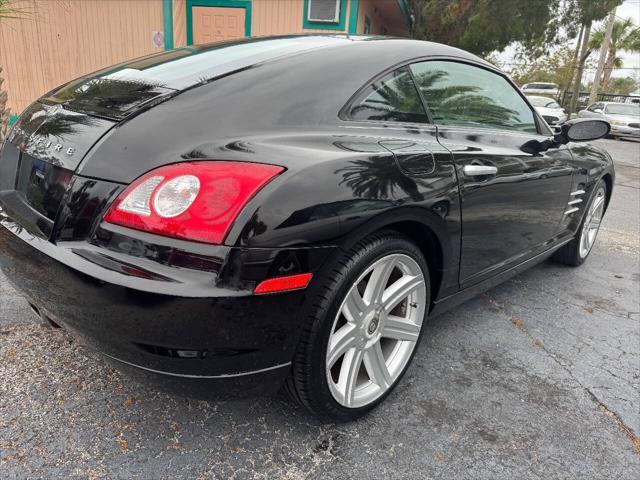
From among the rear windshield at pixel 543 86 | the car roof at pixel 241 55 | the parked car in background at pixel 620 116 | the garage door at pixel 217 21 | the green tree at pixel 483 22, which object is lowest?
the parked car in background at pixel 620 116

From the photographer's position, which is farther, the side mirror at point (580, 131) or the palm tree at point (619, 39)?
the palm tree at point (619, 39)

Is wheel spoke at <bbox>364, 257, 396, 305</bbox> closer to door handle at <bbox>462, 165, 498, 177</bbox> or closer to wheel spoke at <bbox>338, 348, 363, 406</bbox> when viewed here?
wheel spoke at <bbox>338, 348, 363, 406</bbox>

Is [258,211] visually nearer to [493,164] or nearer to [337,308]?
[337,308]

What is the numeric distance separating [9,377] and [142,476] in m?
0.87

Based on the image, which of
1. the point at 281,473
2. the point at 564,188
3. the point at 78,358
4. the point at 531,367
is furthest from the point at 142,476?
the point at 564,188

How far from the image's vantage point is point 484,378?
7.68ft

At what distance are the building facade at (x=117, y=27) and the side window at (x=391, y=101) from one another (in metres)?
6.27

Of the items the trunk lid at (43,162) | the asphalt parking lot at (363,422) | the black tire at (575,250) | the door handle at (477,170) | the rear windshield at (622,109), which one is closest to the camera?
the trunk lid at (43,162)

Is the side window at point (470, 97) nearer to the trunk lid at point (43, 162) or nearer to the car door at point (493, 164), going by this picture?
the car door at point (493, 164)

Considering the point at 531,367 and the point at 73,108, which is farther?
the point at 531,367

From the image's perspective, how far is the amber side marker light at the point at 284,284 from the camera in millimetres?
1408

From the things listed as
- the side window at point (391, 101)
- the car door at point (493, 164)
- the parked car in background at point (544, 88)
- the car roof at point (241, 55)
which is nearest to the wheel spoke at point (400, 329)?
the car door at point (493, 164)

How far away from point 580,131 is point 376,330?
217cm

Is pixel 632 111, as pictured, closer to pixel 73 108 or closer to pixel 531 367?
pixel 531 367
